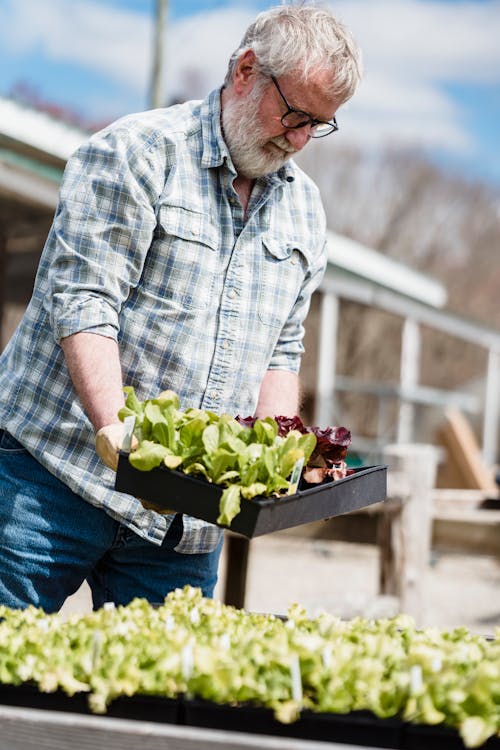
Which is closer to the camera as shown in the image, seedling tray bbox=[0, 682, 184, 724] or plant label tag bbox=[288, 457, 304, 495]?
seedling tray bbox=[0, 682, 184, 724]

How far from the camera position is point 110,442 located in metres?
2.01

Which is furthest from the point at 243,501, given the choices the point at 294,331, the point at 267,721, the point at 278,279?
the point at 294,331

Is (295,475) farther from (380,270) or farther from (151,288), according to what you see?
(380,270)

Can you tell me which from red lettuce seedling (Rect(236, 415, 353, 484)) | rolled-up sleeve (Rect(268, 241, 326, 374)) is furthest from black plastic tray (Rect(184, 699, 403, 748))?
rolled-up sleeve (Rect(268, 241, 326, 374))

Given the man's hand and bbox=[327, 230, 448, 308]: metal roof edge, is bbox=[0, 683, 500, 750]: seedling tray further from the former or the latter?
bbox=[327, 230, 448, 308]: metal roof edge

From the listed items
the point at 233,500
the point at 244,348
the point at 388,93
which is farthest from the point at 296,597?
the point at 388,93

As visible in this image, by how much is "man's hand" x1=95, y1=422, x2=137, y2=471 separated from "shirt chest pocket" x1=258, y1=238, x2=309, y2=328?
58cm

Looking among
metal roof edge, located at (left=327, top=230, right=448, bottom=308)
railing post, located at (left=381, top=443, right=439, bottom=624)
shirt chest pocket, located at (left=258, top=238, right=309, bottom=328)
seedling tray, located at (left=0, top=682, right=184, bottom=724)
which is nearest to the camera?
seedling tray, located at (left=0, top=682, right=184, bottom=724)

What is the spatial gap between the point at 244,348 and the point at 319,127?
538mm

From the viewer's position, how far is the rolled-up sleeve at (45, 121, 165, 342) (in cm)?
221

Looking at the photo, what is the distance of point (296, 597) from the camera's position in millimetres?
7215

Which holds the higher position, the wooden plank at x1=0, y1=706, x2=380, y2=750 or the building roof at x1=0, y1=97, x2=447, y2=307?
the building roof at x1=0, y1=97, x2=447, y2=307

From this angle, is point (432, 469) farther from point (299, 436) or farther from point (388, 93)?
point (388, 93)

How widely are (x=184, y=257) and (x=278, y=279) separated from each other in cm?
27
